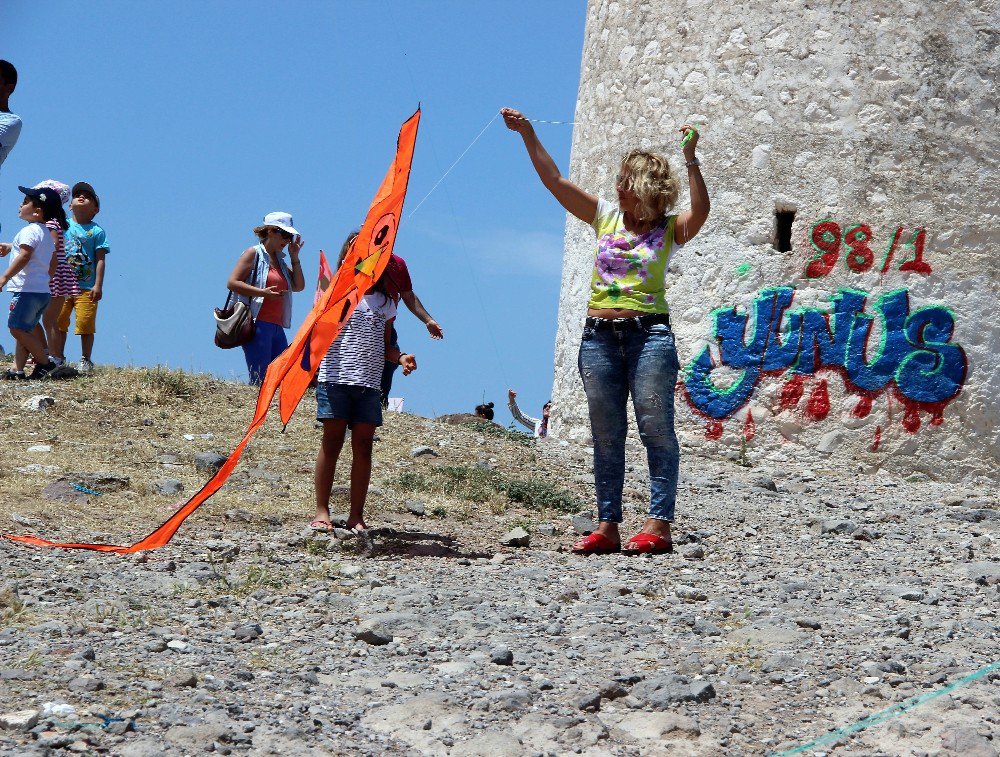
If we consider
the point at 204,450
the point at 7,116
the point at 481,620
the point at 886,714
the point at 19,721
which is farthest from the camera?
the point at 204,450

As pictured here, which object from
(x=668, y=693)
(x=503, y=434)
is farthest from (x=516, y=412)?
(x=668, y=693)

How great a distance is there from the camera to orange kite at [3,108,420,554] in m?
5.75

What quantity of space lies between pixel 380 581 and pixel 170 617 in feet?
3.05

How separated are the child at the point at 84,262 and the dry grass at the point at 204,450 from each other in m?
0.63

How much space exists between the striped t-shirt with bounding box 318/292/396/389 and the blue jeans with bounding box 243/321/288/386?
10.8 feet

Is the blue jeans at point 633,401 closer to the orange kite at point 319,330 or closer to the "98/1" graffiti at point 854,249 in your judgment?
the orange kite at point 319,330

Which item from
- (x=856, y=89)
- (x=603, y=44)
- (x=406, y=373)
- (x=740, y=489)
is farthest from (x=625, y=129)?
(x=406, y=373)

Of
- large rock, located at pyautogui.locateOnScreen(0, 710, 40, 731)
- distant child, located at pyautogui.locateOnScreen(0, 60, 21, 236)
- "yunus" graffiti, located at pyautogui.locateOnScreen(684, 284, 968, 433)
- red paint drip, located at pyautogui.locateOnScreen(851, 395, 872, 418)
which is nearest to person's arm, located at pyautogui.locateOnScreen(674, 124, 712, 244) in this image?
"yunus" graffiti, located at pyautogui.locateOnScreen(684, 284, 968, 433)

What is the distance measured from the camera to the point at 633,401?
574cm

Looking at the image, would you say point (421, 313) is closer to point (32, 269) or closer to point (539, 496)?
point (539, 496)

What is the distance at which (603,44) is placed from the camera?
9.46m

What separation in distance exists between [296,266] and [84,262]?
2398 mm

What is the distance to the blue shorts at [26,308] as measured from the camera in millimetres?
9594

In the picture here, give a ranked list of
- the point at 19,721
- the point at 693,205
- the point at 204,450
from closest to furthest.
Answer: the point at 19,721, the point at 693,205, the point at 204,450
